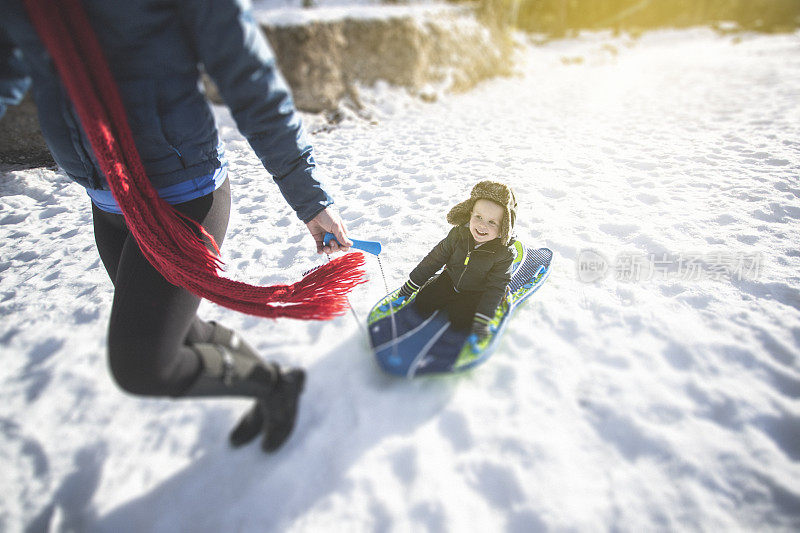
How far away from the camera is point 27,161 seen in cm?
407

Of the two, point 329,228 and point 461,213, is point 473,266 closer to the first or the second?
point 461,213

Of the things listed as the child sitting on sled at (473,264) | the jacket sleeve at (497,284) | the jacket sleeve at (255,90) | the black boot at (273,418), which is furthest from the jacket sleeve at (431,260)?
the black boot at (273,418)

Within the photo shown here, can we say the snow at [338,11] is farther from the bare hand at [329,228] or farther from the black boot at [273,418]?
the black boot at [273,418]

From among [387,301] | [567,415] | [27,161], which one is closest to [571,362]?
[567,415]

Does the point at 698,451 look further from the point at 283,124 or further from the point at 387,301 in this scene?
the point at 283,124

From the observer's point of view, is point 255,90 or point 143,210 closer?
point 255,90

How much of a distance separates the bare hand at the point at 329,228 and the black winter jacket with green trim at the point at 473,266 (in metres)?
0.58

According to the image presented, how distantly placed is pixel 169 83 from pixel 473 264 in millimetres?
1569

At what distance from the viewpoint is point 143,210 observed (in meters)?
1.36

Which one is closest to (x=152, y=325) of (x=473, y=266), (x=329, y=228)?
(x=329, y=228)

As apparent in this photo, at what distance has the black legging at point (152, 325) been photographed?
119 cm

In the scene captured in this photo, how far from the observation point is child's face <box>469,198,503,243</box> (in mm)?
1854

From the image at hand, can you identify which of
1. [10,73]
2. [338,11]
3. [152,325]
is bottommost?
[152,325]

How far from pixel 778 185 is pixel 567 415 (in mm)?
3703
